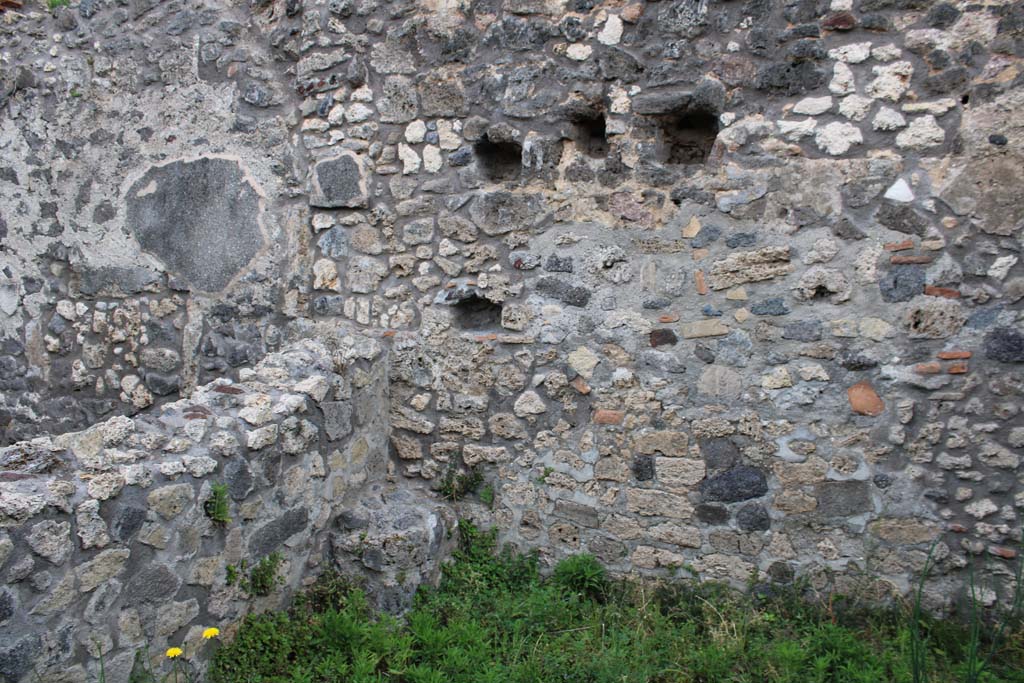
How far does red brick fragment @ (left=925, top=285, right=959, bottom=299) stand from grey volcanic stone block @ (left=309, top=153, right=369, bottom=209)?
8.16 feet

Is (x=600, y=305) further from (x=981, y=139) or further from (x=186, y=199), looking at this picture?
(x=186, y=199)

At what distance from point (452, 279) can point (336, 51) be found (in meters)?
1.27

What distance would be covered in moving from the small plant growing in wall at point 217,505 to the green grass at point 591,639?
0.47 m

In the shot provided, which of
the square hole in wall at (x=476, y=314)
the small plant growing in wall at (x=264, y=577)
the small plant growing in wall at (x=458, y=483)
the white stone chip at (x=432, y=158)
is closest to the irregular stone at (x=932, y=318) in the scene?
the square hole in wall at (x=476, y=314)

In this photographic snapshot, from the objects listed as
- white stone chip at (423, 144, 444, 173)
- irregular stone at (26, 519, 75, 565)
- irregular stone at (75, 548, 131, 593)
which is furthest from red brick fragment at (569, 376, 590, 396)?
irregular stone at (26, 519, 75, 565)

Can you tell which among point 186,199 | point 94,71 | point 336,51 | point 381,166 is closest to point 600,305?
point 381,166

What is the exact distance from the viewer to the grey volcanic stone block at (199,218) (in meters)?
4.04

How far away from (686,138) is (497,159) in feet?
2.93

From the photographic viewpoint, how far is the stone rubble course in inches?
115

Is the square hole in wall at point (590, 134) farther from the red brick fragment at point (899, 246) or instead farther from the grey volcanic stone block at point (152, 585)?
the grey volcanic stone block at point (152, 585)

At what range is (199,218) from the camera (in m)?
4.11

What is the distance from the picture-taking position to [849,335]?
10.2ft

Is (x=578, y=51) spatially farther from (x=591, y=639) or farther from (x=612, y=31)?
(x=591, y=639)

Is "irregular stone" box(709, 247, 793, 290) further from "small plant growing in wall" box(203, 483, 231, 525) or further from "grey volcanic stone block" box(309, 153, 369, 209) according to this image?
"small plant growing in wall" box(203, 483, 231, 525)
